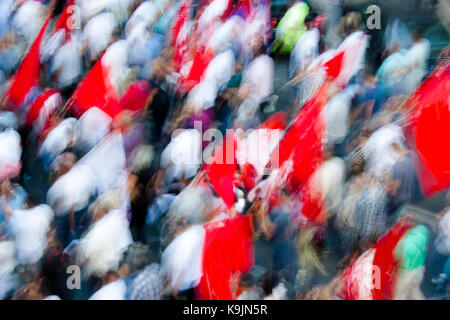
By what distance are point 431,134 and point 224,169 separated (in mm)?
1271

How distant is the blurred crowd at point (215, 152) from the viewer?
304cm

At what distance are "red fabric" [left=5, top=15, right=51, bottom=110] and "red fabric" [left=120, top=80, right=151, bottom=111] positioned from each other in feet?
2.50

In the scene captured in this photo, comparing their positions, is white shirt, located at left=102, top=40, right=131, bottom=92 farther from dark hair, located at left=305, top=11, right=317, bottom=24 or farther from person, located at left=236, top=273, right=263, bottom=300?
person, located at left=236, top=273, right=263, bottom=300

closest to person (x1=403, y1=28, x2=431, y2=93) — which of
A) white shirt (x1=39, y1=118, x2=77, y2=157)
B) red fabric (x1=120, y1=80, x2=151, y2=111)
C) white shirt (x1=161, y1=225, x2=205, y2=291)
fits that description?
white shirt (x1=161, y1=225, x2=205, y2=291)

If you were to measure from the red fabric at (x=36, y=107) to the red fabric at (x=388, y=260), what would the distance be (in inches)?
96.4

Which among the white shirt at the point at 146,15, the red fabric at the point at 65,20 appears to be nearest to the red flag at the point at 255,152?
the white shirt at the point at 146,15

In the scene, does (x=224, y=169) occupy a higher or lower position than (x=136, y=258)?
higher

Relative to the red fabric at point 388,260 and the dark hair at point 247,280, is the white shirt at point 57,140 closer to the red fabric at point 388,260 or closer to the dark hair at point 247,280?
the dark hair at point 247,280

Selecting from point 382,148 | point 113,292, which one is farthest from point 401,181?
point 113,292

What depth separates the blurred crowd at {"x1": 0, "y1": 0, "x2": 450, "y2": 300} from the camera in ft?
9.99

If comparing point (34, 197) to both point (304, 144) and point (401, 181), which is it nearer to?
point (304, 144)

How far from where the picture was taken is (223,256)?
310cm
